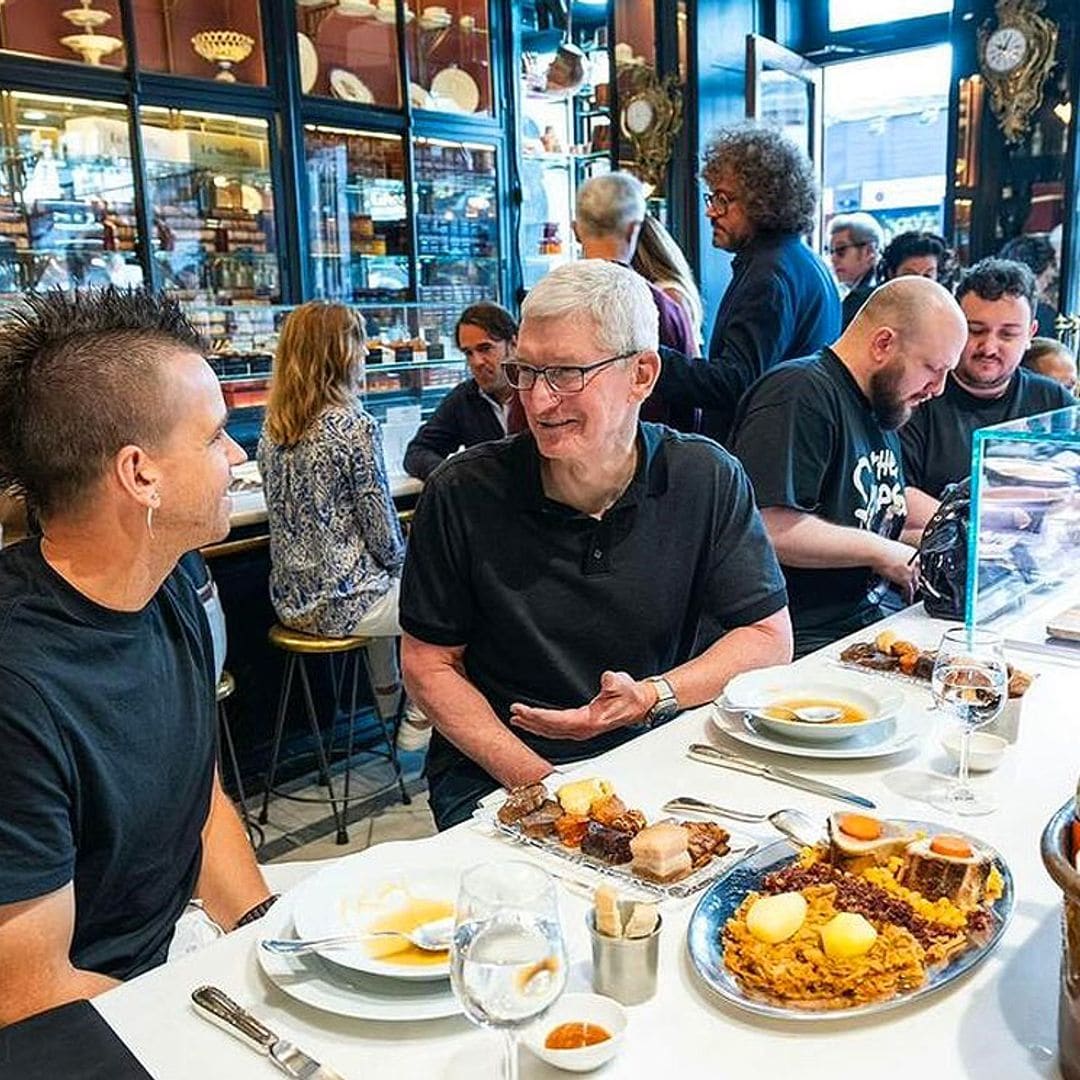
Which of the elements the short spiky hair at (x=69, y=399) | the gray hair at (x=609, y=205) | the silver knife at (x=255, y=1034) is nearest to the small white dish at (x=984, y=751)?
the silver knife at (x=255, y=1034)

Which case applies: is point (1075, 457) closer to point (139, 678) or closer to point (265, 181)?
point (139, 678)

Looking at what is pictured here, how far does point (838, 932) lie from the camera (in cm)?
98

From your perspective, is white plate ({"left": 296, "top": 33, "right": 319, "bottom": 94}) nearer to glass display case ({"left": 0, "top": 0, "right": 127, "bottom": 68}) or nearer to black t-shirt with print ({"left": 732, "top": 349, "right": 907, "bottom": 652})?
glass display case ({"left": 0, "top": 0, "right": 127, "bottom": 68})

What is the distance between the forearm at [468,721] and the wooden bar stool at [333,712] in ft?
4.55

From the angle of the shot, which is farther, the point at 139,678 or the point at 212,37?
the point at 212,37

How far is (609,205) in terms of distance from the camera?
335cm

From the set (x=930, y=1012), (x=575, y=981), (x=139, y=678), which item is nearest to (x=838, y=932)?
(x=930, y=1012)

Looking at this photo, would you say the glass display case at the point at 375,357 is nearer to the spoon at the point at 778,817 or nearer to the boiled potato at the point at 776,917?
the spoon at the point at 778,817

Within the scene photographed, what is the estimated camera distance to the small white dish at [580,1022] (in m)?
0.89

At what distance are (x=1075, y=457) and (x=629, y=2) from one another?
4.19 metres

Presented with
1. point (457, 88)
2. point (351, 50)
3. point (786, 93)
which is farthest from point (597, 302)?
point (457, 88)

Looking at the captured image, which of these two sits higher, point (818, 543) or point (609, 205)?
point (609, 205)

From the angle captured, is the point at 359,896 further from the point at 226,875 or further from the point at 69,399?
the point at 69,399

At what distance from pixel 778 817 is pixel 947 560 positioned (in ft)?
3.51
